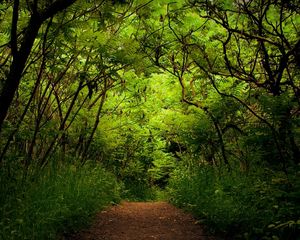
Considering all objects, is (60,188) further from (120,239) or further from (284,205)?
(284,205)

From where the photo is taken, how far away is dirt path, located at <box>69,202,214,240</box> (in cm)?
631

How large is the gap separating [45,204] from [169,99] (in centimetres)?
766

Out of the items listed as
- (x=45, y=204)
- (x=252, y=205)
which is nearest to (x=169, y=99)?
(x=252, y=205)

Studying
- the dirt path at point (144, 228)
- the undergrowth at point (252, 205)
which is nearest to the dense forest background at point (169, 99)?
the undergrowth at point (252, 205)

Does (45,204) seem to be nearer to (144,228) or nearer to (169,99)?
(144,228)

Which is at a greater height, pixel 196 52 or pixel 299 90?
pixel 196 52

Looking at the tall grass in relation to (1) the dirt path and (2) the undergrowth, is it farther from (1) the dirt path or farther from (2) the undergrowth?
(2) the undergrowth

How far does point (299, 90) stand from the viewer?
544 cm

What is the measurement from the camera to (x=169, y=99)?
12500 mm

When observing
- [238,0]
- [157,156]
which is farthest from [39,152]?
[157,156]

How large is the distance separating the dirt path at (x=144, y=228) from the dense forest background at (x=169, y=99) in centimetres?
30

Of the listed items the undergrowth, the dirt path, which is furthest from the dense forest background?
the dirt path

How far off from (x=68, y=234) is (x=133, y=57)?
3.39 metres

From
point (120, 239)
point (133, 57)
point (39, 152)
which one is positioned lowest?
point (120, 239)
